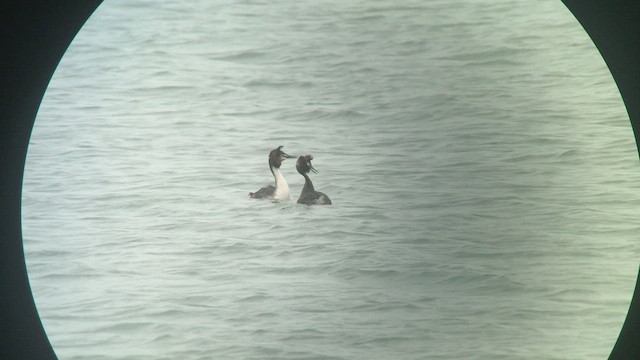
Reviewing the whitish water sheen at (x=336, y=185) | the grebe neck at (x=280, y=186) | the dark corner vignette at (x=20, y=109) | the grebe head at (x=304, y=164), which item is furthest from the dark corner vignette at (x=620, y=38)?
the dark corner vignette at (x=20, y=109)

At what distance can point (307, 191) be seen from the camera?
2.77m

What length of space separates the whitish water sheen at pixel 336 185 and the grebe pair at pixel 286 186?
0.09 feet

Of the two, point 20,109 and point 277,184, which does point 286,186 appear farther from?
point 20,109

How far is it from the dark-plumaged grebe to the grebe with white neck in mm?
47

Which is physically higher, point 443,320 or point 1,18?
point 1,18

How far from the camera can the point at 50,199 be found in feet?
8.89

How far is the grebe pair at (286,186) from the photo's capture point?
2766 mm

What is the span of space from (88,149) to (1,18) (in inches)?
19.3

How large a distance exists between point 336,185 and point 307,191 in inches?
4.0

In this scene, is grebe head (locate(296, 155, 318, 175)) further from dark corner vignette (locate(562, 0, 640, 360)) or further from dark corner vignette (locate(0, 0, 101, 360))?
dark corner vignette (locate(562, 0, 640, 360))

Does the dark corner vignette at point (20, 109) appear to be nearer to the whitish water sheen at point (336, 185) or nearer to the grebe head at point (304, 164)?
the whitish water sheen at point (336, 185)

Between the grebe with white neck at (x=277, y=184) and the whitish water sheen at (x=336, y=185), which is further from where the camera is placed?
Answer: the grebe with white neck at (x=277, y=184)

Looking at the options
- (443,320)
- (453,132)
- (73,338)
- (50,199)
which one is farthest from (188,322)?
(453,132)

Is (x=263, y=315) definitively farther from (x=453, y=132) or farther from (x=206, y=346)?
(x=453, y=132)
